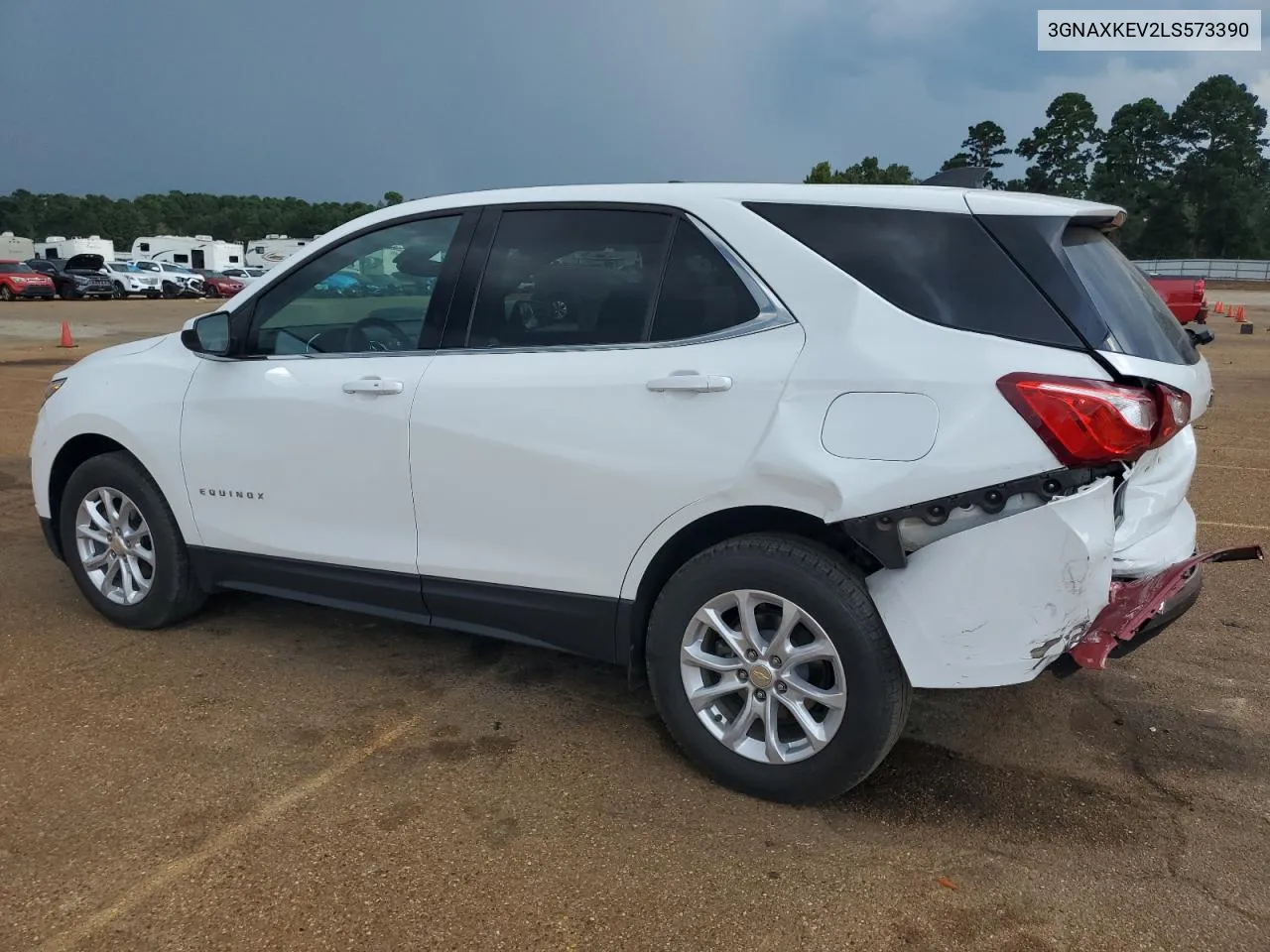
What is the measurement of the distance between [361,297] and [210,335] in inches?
26.4

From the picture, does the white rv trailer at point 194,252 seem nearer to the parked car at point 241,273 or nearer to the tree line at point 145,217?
the parked car at point 241,273

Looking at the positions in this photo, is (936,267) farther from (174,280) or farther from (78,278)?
(174,280)

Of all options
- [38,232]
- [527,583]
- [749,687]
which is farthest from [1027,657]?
[38,232]

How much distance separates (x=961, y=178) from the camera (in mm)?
3557

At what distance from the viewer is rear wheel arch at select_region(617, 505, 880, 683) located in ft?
9.91

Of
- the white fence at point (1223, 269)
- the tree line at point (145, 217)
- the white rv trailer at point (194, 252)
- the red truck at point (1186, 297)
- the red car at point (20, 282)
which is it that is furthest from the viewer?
the tree line at point (145, 217)

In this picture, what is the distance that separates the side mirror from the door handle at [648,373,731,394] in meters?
1.95

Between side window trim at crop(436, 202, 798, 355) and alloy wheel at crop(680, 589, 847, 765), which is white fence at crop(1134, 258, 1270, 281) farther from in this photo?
alloy wheel at crop(680, 589, 847, 765)

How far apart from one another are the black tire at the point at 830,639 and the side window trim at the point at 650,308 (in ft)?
2.08

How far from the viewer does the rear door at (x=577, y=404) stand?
309 centimetres

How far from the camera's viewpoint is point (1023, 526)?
2709mm

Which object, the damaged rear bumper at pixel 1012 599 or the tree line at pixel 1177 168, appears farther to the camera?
the tree line at pixel 1177 168

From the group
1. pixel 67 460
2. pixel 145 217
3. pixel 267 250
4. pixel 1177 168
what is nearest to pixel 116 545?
pixel 67 460

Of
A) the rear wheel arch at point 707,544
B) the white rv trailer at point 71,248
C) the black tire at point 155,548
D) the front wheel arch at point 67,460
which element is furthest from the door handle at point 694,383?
the white rv trailer at point 71,248
